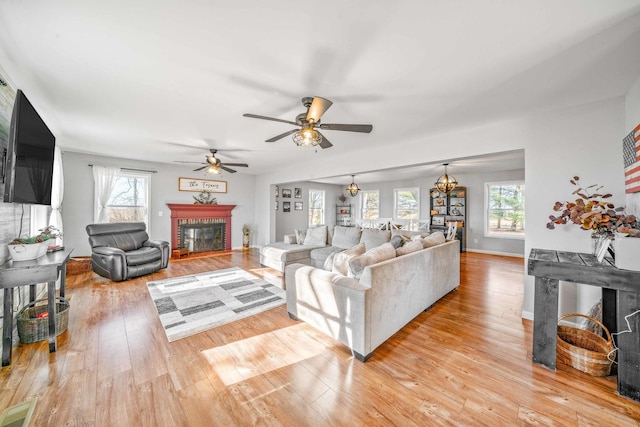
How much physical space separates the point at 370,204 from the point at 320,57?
8.35m

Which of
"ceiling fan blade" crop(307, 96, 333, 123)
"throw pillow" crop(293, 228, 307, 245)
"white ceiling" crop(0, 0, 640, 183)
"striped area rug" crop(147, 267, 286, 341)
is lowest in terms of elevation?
"striped area rug" crop(147, 267, 286, 341)

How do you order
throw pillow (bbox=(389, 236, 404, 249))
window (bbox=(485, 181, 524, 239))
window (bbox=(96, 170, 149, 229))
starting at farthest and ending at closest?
window (bbox=(485, 181, 524, 239)) → window (bbox=(96, 170, 149, 229)) → throw pillow (bbox=(389, 236, 404, 249))

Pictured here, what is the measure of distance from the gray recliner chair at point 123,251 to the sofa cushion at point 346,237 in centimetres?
346

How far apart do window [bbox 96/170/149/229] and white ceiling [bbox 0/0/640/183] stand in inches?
109

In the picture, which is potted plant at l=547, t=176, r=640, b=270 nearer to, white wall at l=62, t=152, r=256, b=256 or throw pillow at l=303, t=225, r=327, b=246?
throw pillow at l=303, t=225, r=327, b=246

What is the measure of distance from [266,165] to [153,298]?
399 centimetres

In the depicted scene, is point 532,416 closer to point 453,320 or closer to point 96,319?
point 453,320

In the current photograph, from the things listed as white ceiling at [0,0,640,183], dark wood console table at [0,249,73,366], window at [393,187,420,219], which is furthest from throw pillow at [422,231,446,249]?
window at [393,187,420,219]

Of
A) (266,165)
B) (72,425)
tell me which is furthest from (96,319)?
(266,165)

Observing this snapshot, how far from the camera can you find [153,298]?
3436 mm

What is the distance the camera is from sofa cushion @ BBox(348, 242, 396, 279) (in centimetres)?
224

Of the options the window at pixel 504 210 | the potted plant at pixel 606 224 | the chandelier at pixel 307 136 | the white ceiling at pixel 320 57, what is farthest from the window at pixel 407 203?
the chandelier at pixel 307 136

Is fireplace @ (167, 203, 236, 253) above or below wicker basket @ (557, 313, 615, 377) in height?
above

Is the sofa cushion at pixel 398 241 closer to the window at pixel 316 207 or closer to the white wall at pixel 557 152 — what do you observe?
the white wall at pixel 557 152
